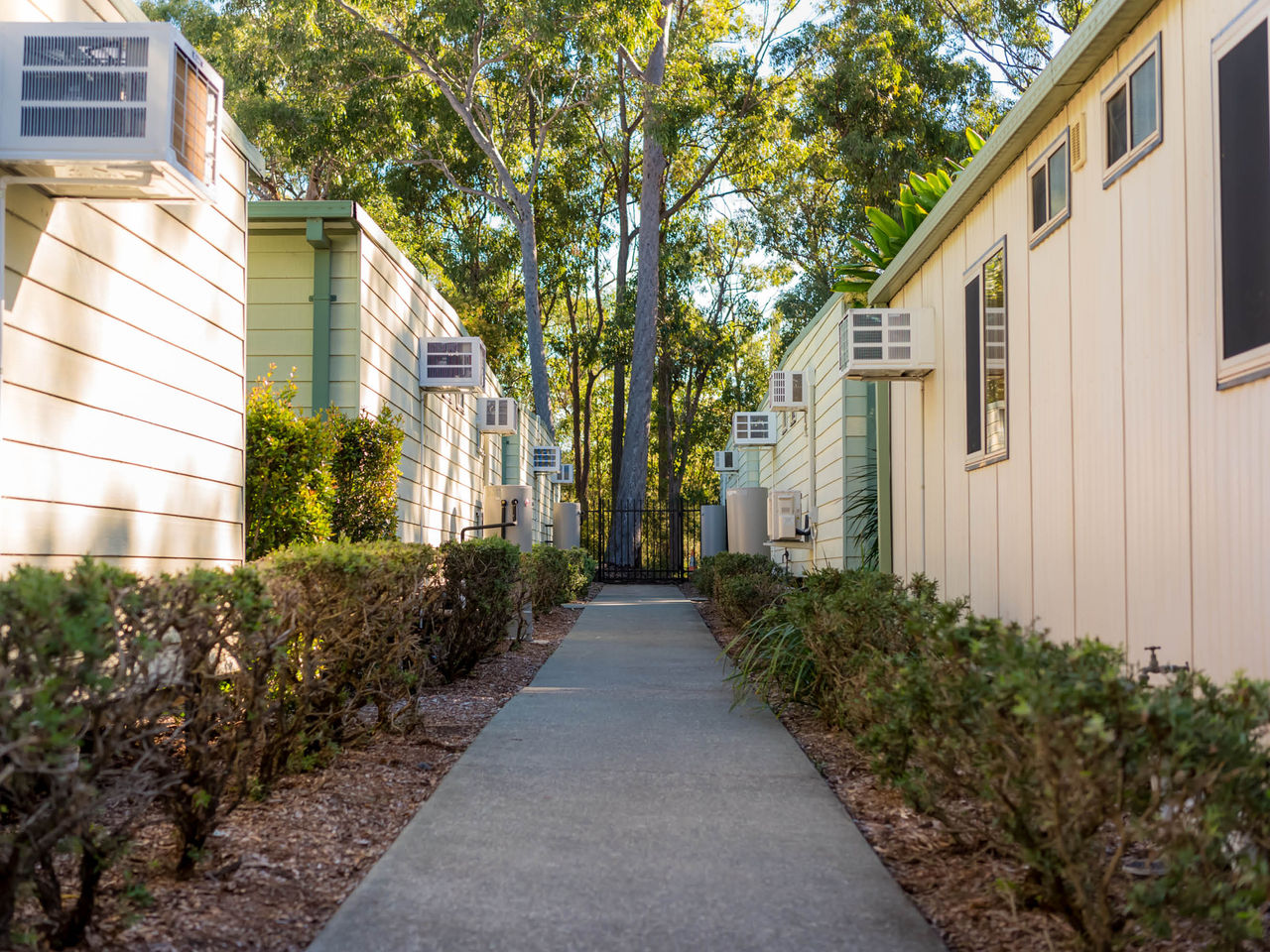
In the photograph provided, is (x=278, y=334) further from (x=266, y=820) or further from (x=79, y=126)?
(x=266, y=820)

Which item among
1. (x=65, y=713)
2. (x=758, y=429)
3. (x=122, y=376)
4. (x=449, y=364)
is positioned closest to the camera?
(x=65, y=713)

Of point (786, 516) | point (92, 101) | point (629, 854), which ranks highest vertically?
point (92, 101)

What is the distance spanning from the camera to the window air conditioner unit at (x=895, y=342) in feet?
22.0

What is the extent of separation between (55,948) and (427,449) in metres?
7.55

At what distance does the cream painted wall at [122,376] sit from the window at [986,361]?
3741 millimetres

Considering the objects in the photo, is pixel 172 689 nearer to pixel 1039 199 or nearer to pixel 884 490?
pixel 1039 199

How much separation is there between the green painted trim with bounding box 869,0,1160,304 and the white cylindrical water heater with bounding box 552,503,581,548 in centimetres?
1490

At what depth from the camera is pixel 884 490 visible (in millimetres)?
7836

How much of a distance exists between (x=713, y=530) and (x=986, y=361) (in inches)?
597

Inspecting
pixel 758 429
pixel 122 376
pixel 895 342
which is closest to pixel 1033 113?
pixel 895 342

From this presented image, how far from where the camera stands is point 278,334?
317 inches

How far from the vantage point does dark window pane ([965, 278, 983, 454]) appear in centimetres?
579

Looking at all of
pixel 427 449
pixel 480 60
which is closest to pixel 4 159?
pixel 427 449

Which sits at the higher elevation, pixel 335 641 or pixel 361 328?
pixel 361 328
